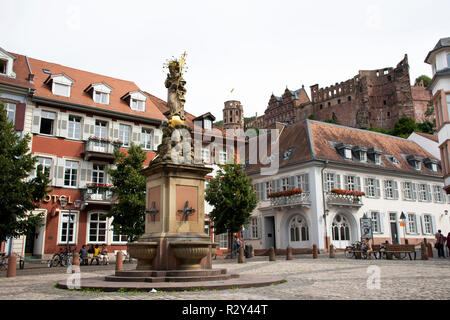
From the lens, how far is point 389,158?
135 feet

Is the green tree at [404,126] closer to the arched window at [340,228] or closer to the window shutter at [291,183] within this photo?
the arched window at [340,228]

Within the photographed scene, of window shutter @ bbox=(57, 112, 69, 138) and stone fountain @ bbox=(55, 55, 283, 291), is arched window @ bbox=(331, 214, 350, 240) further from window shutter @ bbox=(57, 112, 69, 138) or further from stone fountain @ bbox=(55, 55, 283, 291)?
stone fountain @ bbox=(55, 55, 283, 291)

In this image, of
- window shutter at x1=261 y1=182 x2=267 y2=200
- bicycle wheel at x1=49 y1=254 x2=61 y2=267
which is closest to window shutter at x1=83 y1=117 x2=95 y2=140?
bicycle wheel at x1=49 y1=254 x2=61 y2=267

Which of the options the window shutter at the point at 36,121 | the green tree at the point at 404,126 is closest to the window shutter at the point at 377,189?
the window shutter at the point at 36,121

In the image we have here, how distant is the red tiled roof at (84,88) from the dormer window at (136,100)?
318mm

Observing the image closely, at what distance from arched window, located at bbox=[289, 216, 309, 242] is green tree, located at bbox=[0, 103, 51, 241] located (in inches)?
830

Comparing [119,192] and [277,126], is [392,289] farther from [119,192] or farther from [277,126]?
[277,126]

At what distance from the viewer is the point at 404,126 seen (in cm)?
9106

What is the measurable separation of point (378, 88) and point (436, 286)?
4003 inches

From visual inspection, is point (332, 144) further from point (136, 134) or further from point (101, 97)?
point (101, 97)

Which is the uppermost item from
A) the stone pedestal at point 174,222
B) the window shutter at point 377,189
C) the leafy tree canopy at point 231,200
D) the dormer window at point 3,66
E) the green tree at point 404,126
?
the green tree at point 404,126

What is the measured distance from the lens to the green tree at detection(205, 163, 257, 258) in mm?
28344

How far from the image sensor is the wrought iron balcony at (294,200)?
1336 inches

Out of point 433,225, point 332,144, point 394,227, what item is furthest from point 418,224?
point 332,144
